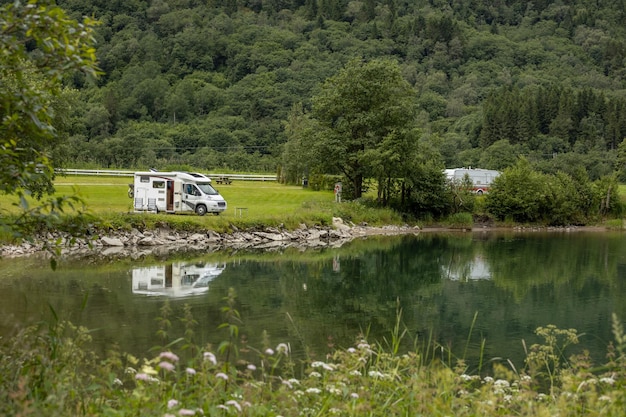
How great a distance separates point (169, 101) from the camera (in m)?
146

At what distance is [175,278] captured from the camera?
28.0 metres

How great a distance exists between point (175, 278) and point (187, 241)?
12.1 m

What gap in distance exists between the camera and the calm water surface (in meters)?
17.6

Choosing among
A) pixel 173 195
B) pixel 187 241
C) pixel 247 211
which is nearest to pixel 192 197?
pixel 173 195

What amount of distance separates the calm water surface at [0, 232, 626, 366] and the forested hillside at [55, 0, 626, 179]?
1180 centimetres

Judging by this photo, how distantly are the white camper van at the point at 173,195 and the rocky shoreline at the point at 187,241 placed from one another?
11.1 feet

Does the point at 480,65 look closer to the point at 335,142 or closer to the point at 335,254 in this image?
the point at 335,142

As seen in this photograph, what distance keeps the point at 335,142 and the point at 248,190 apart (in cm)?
1096

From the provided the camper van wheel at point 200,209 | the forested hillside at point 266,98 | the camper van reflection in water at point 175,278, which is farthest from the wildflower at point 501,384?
the camper van wheel at point 200,209

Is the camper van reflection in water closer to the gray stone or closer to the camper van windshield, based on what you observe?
the gray stone

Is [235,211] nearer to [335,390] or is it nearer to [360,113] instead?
Answer: [360,113]

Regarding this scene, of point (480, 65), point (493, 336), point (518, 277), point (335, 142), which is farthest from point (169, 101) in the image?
point (493, 336)

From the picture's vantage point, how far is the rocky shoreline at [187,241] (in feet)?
114

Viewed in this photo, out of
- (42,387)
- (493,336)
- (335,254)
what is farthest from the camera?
(335,254)
